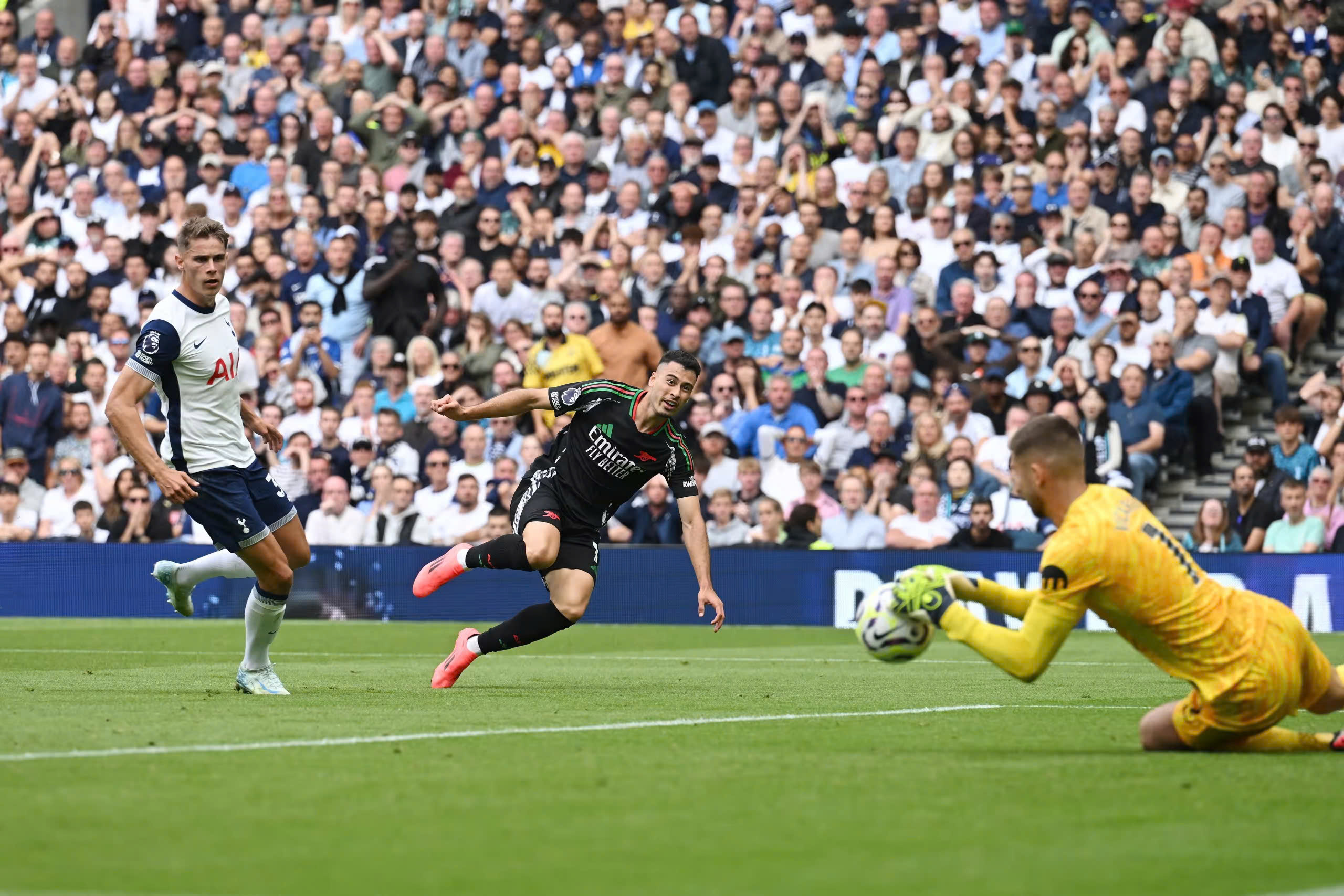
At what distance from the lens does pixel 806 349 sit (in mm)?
20500

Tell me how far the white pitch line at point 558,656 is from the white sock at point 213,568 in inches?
128

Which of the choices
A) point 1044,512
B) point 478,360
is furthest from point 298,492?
point 1044,512

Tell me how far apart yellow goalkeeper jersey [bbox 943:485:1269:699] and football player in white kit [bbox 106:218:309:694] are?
4603 mm

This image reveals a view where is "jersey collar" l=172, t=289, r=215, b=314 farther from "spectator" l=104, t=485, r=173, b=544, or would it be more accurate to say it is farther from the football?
"spectator" l=104, t=485, r=173, b=544

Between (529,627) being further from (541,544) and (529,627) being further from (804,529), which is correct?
(804,529)

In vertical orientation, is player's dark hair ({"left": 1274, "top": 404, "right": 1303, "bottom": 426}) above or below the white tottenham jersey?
below

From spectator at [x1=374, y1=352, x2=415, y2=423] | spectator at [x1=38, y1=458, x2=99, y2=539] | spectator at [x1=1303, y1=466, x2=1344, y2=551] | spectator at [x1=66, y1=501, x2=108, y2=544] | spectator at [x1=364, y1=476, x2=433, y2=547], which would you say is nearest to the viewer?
spectator at [x1=1303, y1=466, x2=1344, y2=551]

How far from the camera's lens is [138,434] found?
9.77 metres

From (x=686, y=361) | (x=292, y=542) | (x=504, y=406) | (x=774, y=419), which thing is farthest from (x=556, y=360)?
(x=292, y=542)

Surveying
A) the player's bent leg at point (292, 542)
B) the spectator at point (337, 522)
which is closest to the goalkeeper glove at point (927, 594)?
the player's bent leg at point (292, 542)

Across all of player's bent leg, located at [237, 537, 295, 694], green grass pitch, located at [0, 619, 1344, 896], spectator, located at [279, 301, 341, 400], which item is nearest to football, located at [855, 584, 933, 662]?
green grass pitch, located at [0, 619, 1344, 896]

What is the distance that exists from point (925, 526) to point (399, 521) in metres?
5.59

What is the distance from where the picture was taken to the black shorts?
11.7 meters

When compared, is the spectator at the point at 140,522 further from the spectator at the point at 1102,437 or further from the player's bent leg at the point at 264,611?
the player's bent leg at the point at 264,611
